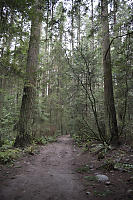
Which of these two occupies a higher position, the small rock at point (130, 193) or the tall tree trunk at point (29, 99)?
the tall tree trunk at point (29, 99)

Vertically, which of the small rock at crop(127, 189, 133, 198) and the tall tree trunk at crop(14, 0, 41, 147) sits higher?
the tall tree trunk at crop(14, 0, 41, 147)

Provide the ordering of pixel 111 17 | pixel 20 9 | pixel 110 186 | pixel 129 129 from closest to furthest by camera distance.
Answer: pixel 110 186 < pixel 20 9 < pixel 111 17 < pixel 129 129

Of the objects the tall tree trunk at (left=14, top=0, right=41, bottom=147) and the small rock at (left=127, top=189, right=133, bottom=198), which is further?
the tall tree trunk at (left=14, top=0, right=41, bottom=147)

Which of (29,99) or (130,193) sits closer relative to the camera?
(130,193)

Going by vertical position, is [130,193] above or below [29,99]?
below

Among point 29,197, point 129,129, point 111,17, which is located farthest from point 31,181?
point 129,129

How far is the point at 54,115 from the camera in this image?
2016cm

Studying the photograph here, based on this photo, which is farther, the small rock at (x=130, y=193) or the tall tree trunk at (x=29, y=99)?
the tall tree trunk at (x=29, y=99)

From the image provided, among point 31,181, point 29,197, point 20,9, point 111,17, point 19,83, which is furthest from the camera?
point 19,83

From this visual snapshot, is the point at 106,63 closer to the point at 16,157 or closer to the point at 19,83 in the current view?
the point at 19,83

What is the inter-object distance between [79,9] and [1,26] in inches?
116

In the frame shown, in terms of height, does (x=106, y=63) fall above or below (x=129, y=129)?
above

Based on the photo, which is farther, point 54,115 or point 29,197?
point 54,115

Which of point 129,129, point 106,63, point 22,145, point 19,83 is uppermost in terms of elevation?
point 106,63
